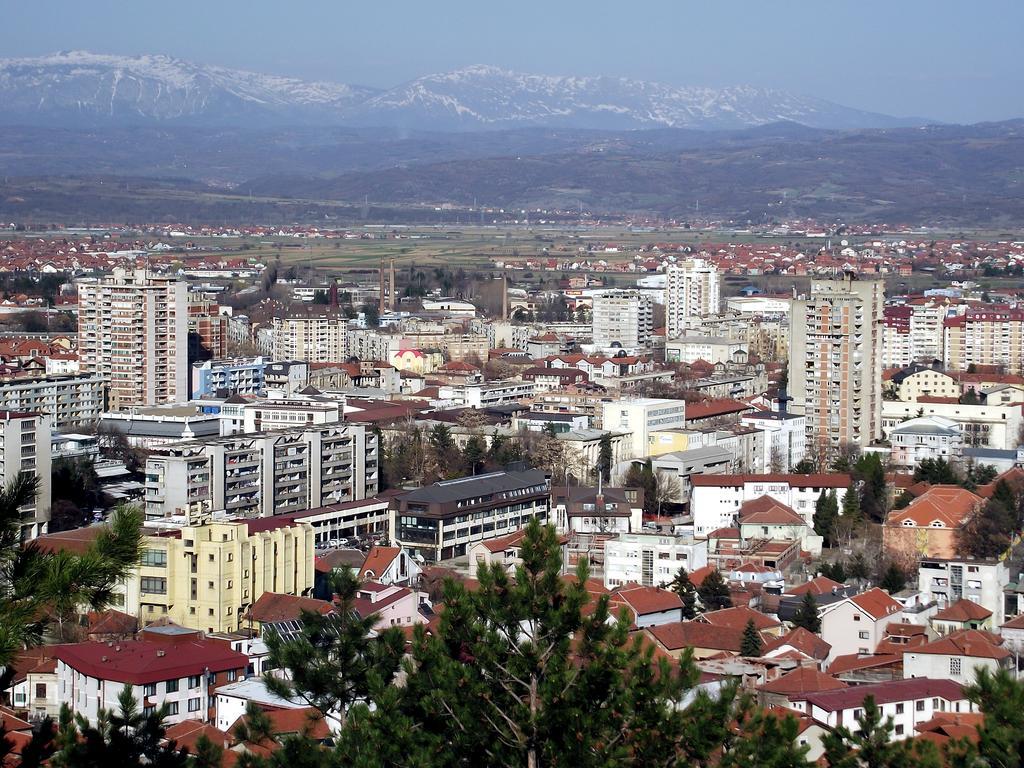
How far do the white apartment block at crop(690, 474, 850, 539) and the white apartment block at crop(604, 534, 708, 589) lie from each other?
4.95ft

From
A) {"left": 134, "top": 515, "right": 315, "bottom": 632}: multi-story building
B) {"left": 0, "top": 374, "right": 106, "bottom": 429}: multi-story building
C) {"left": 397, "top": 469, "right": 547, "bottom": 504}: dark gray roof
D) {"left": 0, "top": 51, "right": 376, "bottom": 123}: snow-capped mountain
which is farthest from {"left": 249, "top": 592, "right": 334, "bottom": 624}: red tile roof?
{"left": 0, "top": 51, "right": 376, "bottom": 123}: snow-capped mountain

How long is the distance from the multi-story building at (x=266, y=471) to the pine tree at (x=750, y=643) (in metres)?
4.07

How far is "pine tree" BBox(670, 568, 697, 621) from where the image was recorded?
965 cm

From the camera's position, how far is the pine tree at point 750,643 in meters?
8.61

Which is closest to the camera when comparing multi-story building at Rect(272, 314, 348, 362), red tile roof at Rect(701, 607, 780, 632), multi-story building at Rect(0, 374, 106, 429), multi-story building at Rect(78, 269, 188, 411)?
red tile roof at Rect(701, 607, 780, 632)

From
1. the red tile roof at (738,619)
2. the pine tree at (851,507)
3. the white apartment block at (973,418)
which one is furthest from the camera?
the white apartment block at (973,418)

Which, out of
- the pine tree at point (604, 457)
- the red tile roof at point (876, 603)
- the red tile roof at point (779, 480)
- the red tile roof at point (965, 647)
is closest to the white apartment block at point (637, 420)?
the pine tree at point (604, 457)

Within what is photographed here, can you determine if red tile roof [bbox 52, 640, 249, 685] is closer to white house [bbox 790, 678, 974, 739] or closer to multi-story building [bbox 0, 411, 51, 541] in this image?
white house [bbox 790, 678, 974, 739]

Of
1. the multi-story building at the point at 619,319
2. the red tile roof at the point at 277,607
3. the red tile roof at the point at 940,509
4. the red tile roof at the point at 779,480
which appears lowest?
the red tile roof at the point at 277,607

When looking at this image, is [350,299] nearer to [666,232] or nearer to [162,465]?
[162,465]

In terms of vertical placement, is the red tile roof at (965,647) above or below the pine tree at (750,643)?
above

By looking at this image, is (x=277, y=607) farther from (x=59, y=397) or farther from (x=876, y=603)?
(x=59, y=397)

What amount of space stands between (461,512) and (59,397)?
6162mm

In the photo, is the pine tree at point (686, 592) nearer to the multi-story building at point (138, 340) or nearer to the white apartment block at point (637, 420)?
the white apartment block at point (637, 420)
